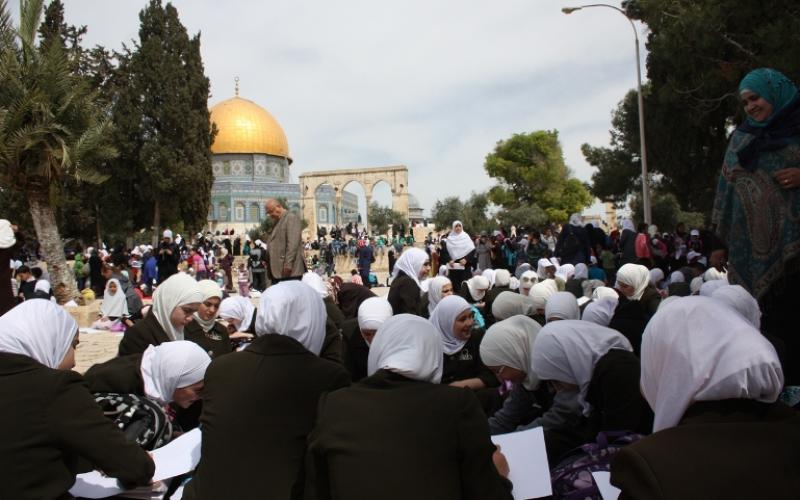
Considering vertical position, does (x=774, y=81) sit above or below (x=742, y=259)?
above

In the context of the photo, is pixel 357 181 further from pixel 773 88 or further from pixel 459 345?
pixel 773 88

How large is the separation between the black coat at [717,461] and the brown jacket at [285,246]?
524 cm

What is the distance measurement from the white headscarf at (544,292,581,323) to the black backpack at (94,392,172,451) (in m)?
2.51

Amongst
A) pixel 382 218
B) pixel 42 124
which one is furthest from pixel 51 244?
pixel 382 218

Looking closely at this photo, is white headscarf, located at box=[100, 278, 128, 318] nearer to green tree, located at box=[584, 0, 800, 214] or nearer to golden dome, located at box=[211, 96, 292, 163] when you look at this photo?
green tree, located at box=[584, 0, 800, 214]

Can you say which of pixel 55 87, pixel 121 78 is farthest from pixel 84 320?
pixel 121 78

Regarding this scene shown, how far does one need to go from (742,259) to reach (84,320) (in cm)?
1022

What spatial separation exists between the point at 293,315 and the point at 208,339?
1.67m

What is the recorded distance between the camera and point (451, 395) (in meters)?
1.79

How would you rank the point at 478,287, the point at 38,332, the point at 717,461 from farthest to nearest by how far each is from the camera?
the point at 478,287
the point at 38,332
the point at 717,461

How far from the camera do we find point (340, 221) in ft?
178

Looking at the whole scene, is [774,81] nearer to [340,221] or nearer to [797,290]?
[797,290]

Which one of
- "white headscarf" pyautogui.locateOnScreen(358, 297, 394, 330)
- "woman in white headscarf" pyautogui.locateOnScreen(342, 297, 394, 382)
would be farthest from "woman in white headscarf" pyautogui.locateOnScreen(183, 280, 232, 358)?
"white headscarf" pyautogui.locateOnScreen(358, 297, 394, 330)

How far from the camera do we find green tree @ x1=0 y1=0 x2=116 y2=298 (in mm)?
10266
